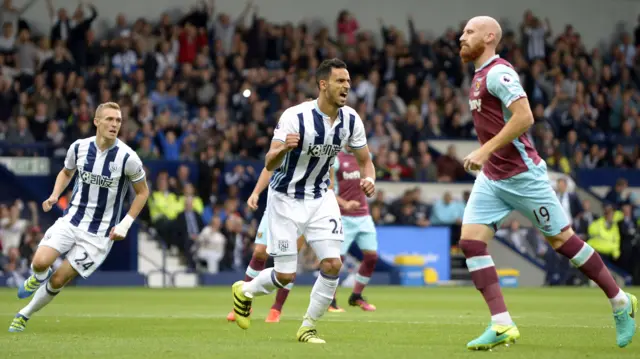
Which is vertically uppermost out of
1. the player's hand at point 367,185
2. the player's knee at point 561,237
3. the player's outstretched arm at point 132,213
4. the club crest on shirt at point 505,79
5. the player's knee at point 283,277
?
the club crest on shirt at point 505,79

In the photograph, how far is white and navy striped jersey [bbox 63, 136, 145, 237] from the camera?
1159cm

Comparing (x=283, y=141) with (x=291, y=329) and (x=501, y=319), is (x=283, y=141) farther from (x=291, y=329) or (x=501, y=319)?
(x=291, y=329)

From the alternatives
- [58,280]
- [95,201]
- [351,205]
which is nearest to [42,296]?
[58,280]

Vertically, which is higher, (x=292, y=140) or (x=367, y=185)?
(x=292, y=140)

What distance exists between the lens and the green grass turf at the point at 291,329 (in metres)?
8.66

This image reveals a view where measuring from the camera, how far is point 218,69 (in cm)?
2852

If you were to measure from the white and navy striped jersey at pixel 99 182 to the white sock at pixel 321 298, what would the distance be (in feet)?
9.62

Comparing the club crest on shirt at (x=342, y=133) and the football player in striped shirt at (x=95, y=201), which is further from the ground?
the club crest on shirt at (x=342, y=133)

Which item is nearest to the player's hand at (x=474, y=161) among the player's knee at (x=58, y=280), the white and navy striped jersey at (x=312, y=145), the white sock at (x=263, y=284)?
the white and navy striped jersey at (x=312, y=145)

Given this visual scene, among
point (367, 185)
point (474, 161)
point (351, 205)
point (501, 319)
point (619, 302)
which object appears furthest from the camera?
point (351, 205)

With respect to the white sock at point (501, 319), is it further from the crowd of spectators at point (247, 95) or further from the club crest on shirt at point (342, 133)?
the crowd of spectators at point (247, 95)

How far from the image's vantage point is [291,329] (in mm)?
11266

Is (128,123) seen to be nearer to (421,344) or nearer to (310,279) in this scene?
(310,279)

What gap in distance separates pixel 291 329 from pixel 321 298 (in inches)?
70.6
